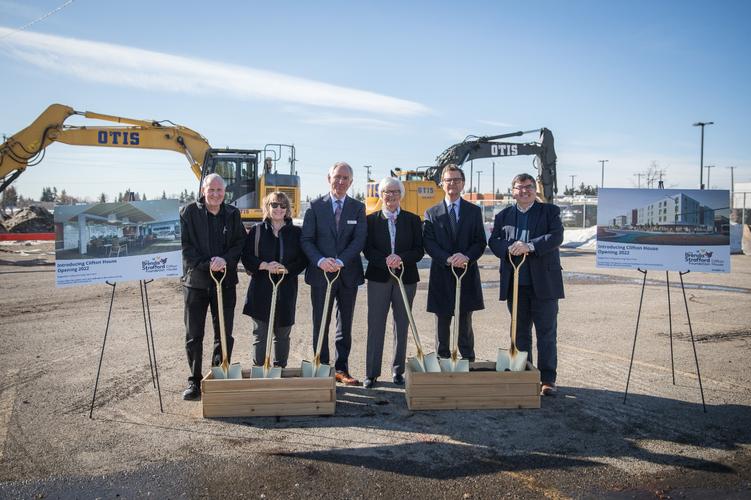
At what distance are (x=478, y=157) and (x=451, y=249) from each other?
14008 mm

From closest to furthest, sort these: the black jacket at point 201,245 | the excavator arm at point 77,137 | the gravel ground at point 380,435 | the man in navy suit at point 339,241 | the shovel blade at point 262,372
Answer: the gravel ground at point 380,435
the shovel blade at point 262,372
the black jacket at point 201,245
the man in navy suit at point 339,241
the excavator arm at point 77,137

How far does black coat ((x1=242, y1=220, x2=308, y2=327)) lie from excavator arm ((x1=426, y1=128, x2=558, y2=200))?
46.3 ft

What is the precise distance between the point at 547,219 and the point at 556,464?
7.75 feet

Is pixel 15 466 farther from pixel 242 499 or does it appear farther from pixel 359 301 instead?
pixel 359 301

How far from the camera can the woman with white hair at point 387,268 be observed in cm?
525

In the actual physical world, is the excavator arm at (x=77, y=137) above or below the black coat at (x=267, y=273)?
above

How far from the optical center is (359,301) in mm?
10164

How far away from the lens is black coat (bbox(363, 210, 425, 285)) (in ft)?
17.2

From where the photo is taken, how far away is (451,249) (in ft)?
17.7

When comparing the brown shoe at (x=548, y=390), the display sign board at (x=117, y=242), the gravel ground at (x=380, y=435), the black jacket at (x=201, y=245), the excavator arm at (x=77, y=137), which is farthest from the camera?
the excavator arm at (x=77, y=137)

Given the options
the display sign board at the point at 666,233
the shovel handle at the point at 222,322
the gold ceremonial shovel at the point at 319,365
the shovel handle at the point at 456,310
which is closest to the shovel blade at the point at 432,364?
the shovel handle at the point at 456,310

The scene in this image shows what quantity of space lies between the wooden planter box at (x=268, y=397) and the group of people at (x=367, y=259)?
0.60 metres

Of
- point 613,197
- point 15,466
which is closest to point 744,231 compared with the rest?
point 613,197

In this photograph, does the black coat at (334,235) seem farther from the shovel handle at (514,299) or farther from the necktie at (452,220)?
the shovel handle at (514,299)
